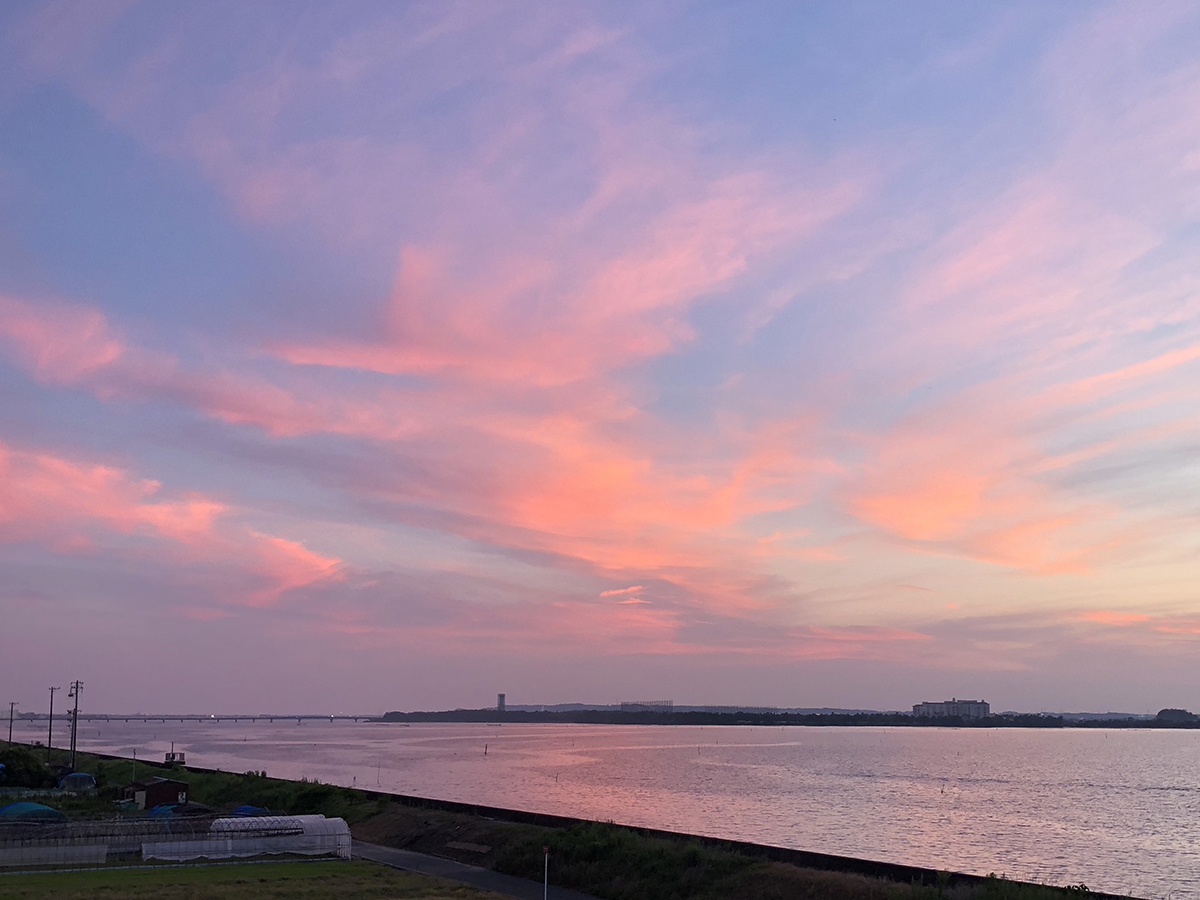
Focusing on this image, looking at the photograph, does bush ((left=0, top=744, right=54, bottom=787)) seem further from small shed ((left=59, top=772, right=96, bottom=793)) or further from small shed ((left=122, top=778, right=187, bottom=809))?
small shed ((left=122, top=778, right=187, bottom=809))

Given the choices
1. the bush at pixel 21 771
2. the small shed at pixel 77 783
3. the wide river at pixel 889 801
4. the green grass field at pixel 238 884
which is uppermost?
the green grass field at pixel 238 884

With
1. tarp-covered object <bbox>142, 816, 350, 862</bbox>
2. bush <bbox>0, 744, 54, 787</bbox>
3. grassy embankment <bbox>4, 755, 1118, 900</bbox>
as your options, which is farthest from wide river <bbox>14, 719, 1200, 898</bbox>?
bush <bbox>0, 744, 54, 787</bbox>

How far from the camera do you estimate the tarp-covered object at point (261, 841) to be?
4550 centimetres

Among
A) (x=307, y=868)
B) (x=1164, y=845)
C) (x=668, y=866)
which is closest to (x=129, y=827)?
(x=307, y=868)

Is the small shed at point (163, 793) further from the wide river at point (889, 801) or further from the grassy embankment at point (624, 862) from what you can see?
the wide river at point (889, 801)

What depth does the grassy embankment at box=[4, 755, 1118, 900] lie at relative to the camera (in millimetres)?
35469

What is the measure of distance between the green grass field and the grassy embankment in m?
5.62

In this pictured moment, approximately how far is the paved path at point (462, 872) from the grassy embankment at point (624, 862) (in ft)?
3.17

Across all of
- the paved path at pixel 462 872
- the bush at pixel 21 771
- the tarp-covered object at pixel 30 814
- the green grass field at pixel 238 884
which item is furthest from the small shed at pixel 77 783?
the green grass field at pixel 238 884

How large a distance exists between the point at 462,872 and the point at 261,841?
9691mm

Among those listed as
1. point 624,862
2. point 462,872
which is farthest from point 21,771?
point 624,862

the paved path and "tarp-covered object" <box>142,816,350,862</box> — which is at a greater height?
"tarp-covered object" <box>142,816,350,862</box>

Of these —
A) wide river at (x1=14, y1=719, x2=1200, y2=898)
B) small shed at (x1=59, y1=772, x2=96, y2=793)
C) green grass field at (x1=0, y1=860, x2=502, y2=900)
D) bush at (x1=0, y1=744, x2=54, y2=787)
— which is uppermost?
green grass field at (x1=0, y1=860, x2=502, y2=900)

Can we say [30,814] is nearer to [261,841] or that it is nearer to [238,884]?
[261,841]
